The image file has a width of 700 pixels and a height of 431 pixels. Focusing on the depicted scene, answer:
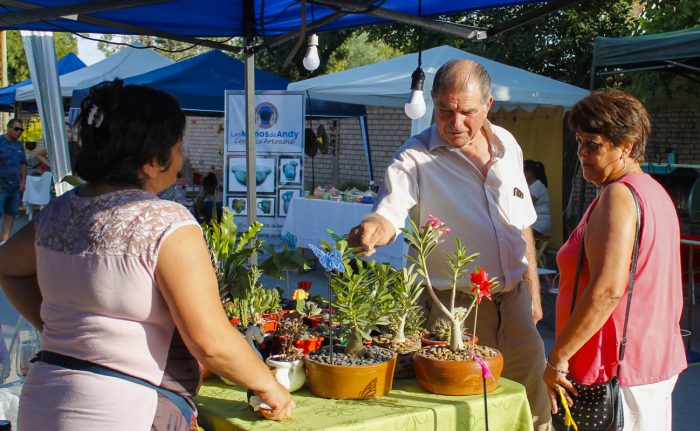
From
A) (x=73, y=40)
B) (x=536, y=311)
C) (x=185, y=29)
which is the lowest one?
(x=536, y=311)

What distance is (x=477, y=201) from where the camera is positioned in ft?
8.96

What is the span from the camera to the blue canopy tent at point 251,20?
4031 millimetres

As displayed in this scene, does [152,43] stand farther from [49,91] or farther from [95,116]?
[95,116]

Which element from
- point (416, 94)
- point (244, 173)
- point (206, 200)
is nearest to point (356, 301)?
point (416, 94)

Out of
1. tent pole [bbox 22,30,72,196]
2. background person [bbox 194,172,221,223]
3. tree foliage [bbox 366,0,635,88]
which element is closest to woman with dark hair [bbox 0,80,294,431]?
tent pole [bbox 22,30,72,196]

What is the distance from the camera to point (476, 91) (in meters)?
2.63

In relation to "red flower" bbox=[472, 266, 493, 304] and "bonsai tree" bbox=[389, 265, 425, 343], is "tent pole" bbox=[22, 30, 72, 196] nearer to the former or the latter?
"bonsai tree" bbox=[389, 265, 425, 343]

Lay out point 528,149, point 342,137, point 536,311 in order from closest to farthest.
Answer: point 536,311, point 528,149, point 342,137

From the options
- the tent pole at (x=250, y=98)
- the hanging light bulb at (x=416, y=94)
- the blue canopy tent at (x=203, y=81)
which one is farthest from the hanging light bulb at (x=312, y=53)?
the blue canopy tent at (x=203, y=81)

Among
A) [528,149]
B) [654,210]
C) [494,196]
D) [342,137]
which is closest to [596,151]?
[654,210]

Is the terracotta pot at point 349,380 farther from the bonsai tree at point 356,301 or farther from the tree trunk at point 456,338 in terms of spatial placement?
the tree trunk at point 456,338

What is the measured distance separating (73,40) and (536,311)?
139 feet

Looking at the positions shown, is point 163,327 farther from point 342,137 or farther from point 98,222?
point 342,137

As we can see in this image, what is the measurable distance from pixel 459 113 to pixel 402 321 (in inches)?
30.1
